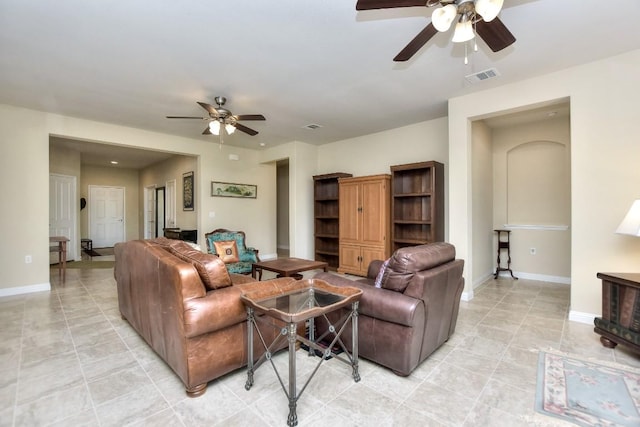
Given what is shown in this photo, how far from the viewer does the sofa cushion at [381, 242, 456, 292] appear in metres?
2.08

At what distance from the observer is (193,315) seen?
1.78 metres

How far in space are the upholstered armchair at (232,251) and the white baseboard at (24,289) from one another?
2.35 meters

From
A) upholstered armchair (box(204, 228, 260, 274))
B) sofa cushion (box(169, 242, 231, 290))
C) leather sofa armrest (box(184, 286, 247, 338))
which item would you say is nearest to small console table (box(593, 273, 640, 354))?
leather sofa armrest (box(184, 286, 247, 338))

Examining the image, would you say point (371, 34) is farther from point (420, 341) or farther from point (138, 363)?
point (138, 363)

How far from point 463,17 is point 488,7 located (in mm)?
279

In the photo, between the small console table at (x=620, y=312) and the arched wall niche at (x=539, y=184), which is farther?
the arched wall niche at (x=539, y=184)

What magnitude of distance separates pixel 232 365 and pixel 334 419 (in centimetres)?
77

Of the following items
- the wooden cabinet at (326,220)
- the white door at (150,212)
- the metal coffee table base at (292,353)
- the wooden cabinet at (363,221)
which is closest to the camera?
the metal coffee table base at (292,353)

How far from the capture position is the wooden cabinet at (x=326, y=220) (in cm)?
607

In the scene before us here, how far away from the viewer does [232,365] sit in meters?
2.01

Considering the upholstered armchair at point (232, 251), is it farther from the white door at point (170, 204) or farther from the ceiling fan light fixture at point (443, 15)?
the ceiling fan light fixture at point (443, 15)

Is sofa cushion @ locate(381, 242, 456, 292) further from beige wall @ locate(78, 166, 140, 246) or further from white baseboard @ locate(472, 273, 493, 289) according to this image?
beige wall @ locate(78, 166, 140, 246)

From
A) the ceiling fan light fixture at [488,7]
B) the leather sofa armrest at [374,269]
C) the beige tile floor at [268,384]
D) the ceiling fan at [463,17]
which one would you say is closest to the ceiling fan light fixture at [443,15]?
the ceiling fan at [463,17]

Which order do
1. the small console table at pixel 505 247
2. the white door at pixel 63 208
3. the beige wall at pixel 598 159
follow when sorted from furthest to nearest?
the white door at pixel 63 208
the small console table at pixel 505 247
the beige wall at pixel 598 159
